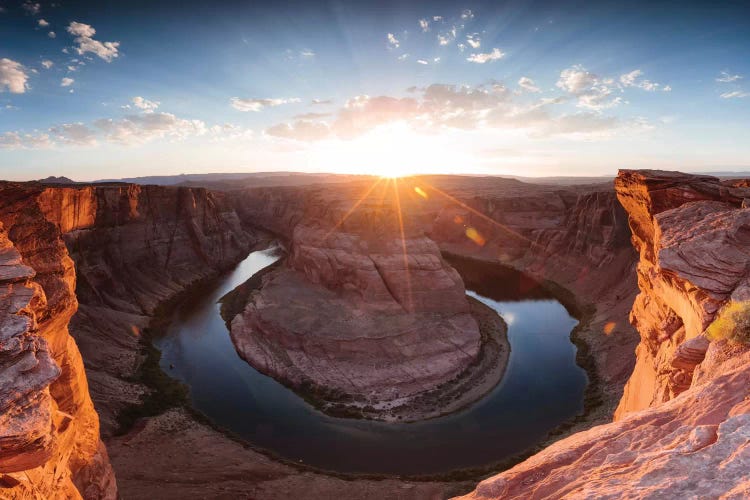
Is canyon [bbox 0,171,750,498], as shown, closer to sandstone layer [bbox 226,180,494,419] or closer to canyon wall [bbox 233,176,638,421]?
sandstone layer [bbox 226,180,494,419]

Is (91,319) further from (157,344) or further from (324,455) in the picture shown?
(324,455)

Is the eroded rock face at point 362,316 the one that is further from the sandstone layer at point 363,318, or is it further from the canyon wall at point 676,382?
the canyon wall at point 676,382

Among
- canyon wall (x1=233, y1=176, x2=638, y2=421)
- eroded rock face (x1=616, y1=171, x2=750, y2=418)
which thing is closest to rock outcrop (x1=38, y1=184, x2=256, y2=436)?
canyon wall (x1=233, y1=176, x2=638, y2=421)

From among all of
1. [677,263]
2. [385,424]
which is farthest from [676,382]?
[385,424]

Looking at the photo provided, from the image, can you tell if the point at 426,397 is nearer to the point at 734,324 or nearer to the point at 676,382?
the point at 676,382

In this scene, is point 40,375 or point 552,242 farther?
point 552,242

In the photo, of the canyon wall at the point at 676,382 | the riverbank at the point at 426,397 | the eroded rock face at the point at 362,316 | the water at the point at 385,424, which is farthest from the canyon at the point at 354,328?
the water at the point at 385,424
